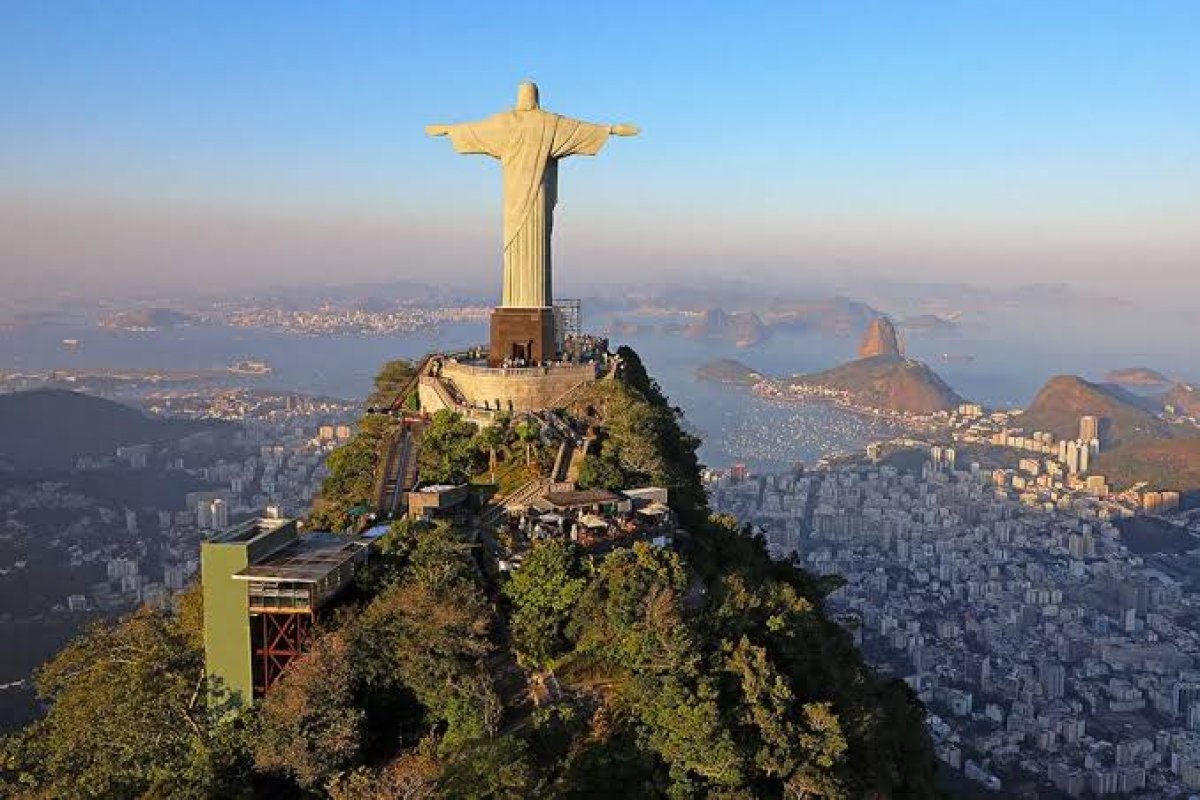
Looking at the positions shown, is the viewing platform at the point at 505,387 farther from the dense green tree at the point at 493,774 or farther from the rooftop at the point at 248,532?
the dense green tree at the point at 493,774

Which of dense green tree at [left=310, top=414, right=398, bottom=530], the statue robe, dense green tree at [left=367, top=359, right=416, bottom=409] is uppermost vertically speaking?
the statue robe

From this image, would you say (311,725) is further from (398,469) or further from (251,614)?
(398,469)

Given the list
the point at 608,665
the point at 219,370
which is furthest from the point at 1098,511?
the point at 219,370

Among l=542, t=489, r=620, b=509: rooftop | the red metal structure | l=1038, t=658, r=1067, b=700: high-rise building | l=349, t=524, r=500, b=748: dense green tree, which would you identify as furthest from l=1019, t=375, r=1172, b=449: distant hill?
the red metal structure

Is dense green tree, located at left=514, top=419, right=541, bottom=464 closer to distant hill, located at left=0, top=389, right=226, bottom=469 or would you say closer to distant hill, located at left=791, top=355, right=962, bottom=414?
distant hill, located at left=0, top=389, right=226, bottom=469

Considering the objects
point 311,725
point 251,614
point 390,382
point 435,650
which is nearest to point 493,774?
point 435,650
